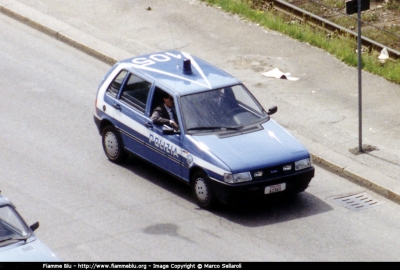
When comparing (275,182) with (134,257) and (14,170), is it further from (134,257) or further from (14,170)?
(14,170)

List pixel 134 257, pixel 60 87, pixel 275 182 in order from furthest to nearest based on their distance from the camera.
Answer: pixel 60 87, pixel 275 182, pixel 134 257

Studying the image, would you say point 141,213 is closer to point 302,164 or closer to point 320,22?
point 302,164

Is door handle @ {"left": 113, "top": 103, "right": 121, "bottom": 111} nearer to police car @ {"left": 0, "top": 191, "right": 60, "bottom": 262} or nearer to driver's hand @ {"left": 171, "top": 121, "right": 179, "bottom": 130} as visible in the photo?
driver's hand @ {"left": 171, "top": 121, "right": 179, "bottom": 130}

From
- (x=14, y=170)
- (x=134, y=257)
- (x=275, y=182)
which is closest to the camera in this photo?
(x=134, y=257)

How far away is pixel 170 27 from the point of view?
2069 cm

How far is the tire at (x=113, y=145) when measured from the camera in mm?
14219

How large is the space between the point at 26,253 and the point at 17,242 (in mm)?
257

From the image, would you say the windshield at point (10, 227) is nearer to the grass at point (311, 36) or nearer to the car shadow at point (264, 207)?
the car shadow at point (264, 207)

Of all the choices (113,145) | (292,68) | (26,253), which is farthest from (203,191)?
(292,68)

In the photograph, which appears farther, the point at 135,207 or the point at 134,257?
the point at 135,207

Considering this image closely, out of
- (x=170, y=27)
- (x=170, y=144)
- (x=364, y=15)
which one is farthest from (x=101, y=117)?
(x=364, y=15)

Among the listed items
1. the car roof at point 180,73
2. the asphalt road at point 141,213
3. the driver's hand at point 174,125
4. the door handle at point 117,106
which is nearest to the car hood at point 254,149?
the driver's hand at point 174,125

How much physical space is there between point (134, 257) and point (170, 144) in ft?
7.48

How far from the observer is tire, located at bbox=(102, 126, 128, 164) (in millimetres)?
14219
